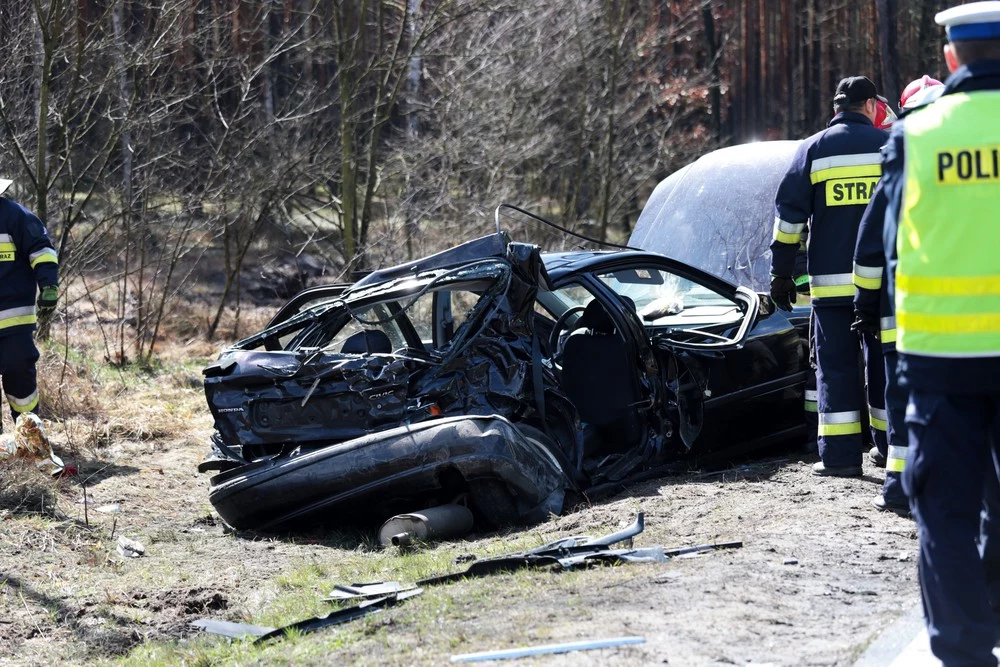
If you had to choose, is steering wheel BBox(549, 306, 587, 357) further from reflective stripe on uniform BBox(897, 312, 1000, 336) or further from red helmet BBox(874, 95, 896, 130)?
reflective stripe on uniform BBox(897, 312, 1000, 336)

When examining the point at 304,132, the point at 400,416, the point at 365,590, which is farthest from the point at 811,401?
the point at 304,132

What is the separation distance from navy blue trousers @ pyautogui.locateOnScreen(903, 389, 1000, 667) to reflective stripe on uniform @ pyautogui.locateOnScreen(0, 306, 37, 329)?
643 centimetres

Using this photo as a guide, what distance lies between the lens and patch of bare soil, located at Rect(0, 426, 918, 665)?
3.74 meters

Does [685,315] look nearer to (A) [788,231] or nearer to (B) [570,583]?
(A) [788,231]

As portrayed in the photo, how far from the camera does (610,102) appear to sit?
17453 mm

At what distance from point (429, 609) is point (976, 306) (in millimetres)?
2251

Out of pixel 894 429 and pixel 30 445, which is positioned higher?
pixel 894 429

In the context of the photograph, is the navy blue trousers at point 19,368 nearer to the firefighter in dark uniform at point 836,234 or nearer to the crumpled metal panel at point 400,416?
the crumpled metal panel at point 400,416

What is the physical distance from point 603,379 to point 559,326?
1.47ft

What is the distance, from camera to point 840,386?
5.96 metres

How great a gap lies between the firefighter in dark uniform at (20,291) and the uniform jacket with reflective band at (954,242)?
6285 mm

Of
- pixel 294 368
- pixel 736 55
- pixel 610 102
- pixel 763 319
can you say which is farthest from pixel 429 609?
pixel 736 55

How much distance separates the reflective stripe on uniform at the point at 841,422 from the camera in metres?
5.97

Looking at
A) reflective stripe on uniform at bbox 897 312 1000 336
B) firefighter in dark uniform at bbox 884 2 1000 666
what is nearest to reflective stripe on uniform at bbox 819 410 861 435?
firefighter in dark uniform at bbox 884 2 1000 666
